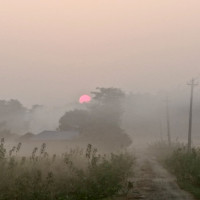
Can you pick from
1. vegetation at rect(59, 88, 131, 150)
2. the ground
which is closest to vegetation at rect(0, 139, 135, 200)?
the ground

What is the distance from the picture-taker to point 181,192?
1590 cm

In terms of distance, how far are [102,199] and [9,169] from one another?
461 centimetres

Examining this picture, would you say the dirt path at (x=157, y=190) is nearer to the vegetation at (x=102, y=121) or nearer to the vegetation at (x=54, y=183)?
the vegetation at (x=54, y=183)

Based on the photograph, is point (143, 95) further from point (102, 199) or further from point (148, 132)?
point (102, 199)

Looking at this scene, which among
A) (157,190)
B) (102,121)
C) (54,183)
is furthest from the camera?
(102,121)

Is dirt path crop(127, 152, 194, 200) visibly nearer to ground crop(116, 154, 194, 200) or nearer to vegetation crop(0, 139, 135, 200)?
ground crop(116, 154, 194, 200)

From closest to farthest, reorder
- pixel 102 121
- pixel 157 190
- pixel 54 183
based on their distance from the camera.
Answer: pixel 54 183
pixel 157 190
pixel 102 121

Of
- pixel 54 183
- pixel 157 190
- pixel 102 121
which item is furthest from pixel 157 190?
pixel 102 121

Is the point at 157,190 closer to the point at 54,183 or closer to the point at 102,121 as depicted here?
the point at 54,183

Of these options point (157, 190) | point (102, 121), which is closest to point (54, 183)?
point (157, 190)

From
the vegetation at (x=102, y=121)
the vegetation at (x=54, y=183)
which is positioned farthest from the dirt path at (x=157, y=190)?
the vegetation at (x=102, y=121)

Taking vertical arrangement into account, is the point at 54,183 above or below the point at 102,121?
below

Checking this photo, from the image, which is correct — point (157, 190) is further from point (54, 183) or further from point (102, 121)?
point (102, 121)

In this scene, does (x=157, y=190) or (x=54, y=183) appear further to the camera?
(x=157, y=190)
